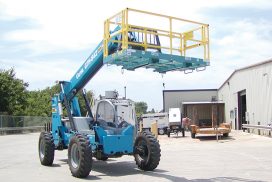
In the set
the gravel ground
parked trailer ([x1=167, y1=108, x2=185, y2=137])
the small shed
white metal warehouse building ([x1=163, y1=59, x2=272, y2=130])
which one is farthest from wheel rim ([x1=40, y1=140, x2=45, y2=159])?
the small shed

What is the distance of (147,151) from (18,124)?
37240mm

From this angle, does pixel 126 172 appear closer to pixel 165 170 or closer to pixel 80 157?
pixel 165 170

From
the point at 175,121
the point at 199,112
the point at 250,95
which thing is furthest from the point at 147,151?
the point at 199,112

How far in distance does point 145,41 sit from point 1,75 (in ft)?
128

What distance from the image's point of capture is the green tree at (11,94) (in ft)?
154

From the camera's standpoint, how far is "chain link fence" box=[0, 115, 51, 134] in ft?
144

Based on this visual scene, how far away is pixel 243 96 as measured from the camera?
40406 millimetres

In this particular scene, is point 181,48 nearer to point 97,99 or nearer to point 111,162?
point 97,99

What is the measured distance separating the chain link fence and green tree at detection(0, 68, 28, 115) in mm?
1517

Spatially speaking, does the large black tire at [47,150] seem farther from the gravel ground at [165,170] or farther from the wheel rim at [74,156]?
the wheel rim at [74,156]

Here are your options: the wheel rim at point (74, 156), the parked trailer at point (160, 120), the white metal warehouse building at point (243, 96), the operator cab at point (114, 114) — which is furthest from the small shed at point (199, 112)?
the wheel rim at point (74, 156)

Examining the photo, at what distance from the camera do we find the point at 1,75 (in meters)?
47.2

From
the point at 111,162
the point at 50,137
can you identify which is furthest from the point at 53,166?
the point at 111,162

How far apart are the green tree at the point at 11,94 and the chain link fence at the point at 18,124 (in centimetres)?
152
